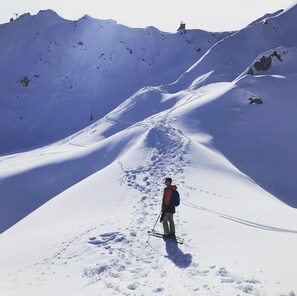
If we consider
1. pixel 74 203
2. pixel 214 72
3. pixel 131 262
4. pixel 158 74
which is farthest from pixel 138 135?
pixel 158 74

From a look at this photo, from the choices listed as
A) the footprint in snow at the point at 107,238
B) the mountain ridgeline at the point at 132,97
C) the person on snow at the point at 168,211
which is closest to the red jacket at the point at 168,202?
the person on snow at the point at 168,211

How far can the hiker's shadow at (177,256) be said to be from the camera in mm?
9681

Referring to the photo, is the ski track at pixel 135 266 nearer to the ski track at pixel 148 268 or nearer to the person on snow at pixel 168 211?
the ski track at pixel 148 268

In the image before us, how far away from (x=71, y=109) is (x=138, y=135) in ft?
138

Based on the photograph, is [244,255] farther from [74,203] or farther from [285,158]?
[285,158]

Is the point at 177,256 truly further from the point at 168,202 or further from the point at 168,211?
the point at 168,202

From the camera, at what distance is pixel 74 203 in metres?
18.5

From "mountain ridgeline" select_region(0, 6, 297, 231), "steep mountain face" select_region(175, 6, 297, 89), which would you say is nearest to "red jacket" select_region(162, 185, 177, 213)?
"mountain ridgeline" select_region(0, 6, 297, 231)

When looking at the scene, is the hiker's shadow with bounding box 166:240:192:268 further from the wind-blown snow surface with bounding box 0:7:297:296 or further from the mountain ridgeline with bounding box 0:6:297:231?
the mountain ridgeline with bounding box 0:6:297:231

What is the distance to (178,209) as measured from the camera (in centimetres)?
1435

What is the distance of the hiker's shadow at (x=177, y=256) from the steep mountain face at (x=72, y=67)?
53.1 metres

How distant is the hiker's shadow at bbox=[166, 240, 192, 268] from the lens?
9681 mm

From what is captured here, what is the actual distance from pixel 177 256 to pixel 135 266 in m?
1.32

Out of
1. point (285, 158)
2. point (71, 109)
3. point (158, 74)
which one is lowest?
point (285, 158)
